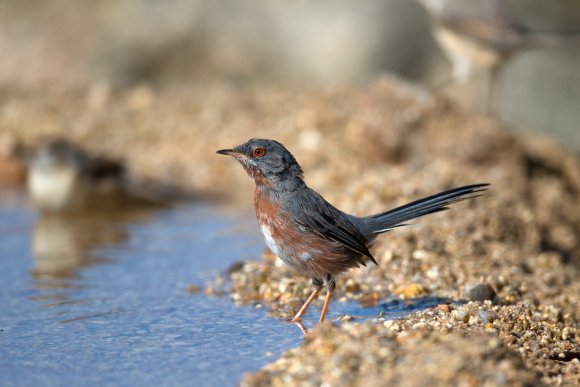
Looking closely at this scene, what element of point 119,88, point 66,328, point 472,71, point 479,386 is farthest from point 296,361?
point 119,88

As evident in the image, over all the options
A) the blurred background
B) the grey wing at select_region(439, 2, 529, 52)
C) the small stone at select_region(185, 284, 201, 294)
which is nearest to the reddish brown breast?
the small stone at select_region(185, 284, 201, 294)

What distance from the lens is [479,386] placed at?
132 inches

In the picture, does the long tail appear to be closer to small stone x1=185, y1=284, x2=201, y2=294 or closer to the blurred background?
small stone x1=185, y1=284, x2=201, y2=294

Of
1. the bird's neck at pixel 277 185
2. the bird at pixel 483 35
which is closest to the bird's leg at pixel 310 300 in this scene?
the bird's neck at pixel 277 185

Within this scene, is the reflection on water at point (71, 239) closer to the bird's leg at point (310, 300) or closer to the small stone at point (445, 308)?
the bird's leg at point (310, 300)

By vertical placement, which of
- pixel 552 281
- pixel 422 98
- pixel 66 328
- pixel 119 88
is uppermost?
pixel 119 88

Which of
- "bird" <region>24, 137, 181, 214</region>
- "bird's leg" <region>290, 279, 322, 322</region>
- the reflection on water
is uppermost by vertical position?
"bird" <region>24, 137, 181, 214</region>

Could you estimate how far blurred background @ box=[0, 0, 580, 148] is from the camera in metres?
13.1

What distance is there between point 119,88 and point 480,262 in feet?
26.3

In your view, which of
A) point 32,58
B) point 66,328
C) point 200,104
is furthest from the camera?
point 32,58

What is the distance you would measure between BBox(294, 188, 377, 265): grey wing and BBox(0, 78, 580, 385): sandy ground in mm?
553

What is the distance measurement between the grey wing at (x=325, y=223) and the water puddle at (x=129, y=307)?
1.38 feet

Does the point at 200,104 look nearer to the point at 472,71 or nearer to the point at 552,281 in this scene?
the point at 472,71

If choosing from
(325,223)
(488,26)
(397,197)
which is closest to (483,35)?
(488,26)
